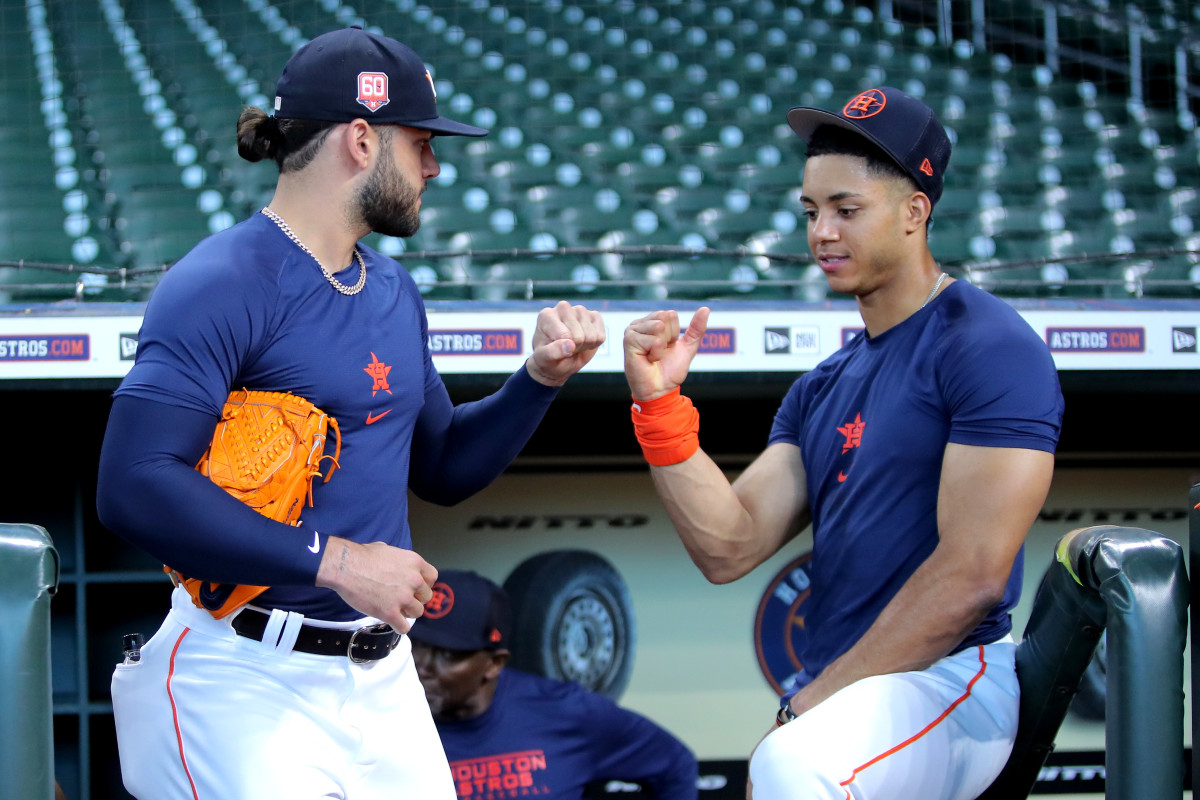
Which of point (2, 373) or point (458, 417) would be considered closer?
point (458, 417)

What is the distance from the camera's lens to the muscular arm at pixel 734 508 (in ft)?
5.25

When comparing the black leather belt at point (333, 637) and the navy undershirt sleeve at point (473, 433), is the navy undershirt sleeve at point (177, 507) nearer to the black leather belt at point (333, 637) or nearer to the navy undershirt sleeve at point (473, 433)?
the black leather belt at point (333, 637)

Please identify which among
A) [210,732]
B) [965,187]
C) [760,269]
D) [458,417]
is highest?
[965,187]

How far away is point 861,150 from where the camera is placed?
5.12ft

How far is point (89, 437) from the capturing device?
278cm

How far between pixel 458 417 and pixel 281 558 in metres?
0.48

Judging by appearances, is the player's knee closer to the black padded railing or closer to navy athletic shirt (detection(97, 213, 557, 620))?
the black padded railing

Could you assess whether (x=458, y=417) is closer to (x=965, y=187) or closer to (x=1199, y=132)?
(x=965, y=187)

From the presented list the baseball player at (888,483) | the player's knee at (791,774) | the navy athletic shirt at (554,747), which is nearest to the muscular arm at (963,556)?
the baseball player at (888,483)

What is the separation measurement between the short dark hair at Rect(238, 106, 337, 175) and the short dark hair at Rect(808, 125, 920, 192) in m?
0.69

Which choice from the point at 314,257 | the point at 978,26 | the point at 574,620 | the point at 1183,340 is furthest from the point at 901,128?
the point at 978,26

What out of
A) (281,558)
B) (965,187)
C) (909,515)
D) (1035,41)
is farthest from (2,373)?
(1035,41)

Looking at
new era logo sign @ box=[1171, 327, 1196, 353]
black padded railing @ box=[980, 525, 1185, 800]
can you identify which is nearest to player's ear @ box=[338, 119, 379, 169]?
black padded railing @ box=[980, 525, 1185, 800]

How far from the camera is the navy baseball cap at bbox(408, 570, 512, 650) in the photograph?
257cm
